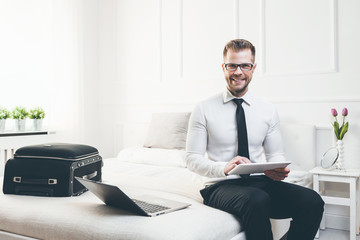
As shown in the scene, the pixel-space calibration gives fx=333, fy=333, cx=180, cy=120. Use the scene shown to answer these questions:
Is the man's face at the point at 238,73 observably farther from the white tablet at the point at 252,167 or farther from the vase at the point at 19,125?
the vase at the point at 19,125

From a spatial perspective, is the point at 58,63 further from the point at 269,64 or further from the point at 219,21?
the point at 269,64

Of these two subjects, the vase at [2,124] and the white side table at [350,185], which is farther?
the vase at [2,124]

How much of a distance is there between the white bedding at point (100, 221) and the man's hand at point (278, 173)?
31cm

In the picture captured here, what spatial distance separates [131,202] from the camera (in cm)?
127

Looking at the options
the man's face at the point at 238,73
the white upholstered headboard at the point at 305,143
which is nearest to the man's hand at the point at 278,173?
the man's face at the point at 238,73

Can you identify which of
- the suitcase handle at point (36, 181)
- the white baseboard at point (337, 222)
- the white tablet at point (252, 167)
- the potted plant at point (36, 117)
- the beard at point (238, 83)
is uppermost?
the beard at point (238, 83)

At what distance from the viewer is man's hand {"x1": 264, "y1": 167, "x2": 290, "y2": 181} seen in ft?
5.03

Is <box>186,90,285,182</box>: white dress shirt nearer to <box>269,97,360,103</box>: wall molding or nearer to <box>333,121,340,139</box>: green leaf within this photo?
<box>333,121,340,139</box>: green leaf

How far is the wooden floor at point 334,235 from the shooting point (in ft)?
8.25

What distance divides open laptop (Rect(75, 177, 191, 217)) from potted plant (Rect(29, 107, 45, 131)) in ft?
8.07

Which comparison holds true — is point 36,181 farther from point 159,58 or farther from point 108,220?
point 159,58

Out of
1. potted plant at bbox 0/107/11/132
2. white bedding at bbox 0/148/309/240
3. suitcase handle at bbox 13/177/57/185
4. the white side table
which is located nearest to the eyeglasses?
white bedding at bbox 0/148/309/240

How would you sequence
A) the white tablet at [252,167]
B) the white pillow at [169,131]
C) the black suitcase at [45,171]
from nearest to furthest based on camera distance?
1. the white tablet at [252,167]
2. the black suitcase at [45,171]
3. the white pillow at [169,131]

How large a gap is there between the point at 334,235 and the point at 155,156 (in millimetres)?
1582
